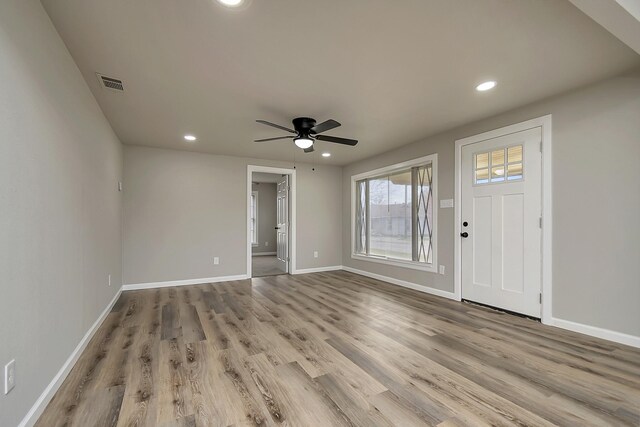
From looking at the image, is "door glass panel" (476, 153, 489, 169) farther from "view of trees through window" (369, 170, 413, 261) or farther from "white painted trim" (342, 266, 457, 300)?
"white painted trim" (342, 266, 457, 300)

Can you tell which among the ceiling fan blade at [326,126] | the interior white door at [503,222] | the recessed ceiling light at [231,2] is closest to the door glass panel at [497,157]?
the interior white door at [503,222]

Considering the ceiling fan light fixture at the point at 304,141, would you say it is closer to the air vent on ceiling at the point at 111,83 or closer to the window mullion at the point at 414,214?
the air vent on ceiling at the point at 111,83

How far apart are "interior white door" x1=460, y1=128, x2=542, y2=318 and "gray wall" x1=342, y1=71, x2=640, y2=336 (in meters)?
0.21

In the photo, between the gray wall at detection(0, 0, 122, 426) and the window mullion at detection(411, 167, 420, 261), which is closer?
the gray wall at detection(0, 0, 122, 426)

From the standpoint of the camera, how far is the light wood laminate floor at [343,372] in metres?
1.59

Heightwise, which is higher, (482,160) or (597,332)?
(482,160)

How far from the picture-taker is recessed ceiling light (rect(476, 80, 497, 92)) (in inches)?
103

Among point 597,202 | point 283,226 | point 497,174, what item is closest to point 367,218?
point 283,226

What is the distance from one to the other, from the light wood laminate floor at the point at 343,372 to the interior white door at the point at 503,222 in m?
0.33

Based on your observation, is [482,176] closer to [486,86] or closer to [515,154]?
[515,154]

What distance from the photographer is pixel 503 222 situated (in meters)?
3.38

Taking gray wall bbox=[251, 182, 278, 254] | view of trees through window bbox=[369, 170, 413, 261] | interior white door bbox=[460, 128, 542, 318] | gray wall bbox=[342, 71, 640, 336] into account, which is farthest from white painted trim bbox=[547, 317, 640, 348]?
gray wall bbox=[251, 182, 278, 254]

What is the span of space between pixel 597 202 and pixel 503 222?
2.84 feet

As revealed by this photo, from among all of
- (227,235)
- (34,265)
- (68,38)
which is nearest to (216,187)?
(227,235)
